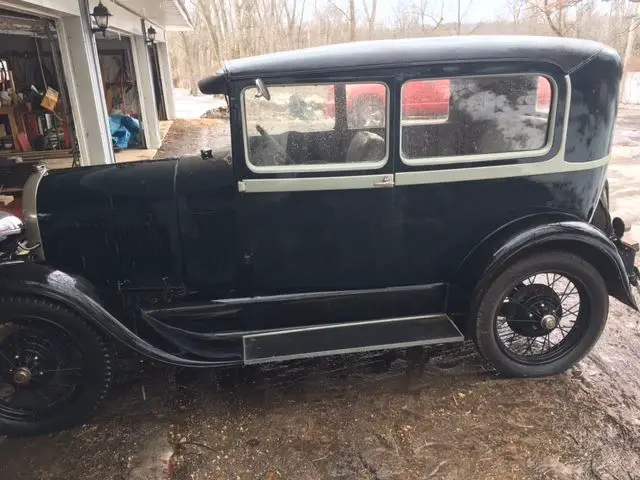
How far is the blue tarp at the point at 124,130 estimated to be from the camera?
1088 centimetres

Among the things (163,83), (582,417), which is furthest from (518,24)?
(582,417)

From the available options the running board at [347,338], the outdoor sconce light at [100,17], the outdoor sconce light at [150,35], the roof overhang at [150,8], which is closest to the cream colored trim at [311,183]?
the running board at [347,338]

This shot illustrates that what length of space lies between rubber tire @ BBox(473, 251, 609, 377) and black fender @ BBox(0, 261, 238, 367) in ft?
5.79

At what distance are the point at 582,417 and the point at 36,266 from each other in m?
3.21

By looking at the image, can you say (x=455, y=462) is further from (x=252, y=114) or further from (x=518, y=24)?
(x=518, y=24)

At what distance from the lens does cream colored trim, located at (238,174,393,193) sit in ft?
9.50

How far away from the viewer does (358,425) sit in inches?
114

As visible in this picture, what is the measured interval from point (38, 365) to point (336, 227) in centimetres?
187

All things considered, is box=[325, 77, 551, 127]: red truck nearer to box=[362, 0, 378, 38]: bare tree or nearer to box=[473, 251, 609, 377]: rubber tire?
box=[473, 251, 609, 377]: rubber tire

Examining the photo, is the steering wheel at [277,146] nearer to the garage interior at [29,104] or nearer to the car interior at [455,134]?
the car interior at [455,134]

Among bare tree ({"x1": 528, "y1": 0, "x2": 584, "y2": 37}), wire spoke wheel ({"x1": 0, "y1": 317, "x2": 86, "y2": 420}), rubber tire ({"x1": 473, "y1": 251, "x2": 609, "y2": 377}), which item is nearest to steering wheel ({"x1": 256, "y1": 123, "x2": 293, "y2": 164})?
rubber tire ({"x1": 473, "y1": 251, "x2": 609, "y2": 377})

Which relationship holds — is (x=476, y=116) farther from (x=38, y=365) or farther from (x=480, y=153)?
(x=38, y=365)

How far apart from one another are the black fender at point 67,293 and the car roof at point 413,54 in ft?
4.77

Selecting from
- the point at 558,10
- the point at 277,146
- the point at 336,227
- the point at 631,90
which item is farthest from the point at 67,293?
the point at 631,90
